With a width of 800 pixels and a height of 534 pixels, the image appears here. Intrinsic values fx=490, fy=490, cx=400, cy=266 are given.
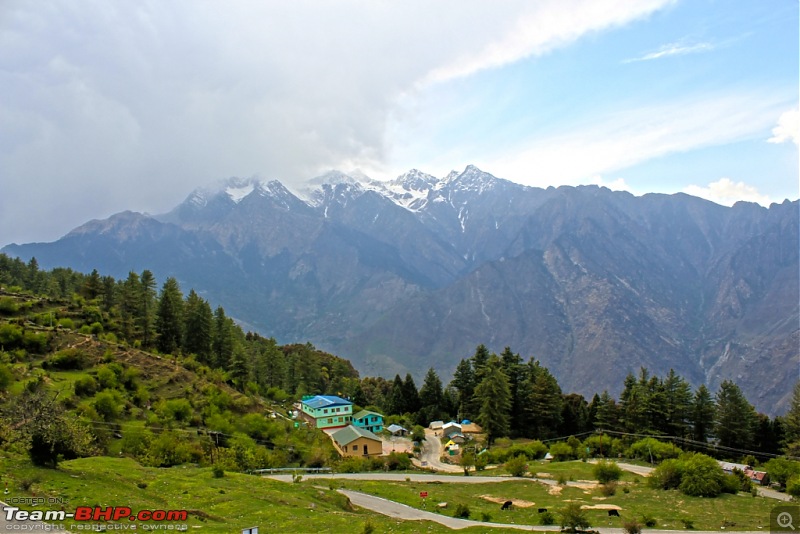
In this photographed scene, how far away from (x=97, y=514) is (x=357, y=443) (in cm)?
5193

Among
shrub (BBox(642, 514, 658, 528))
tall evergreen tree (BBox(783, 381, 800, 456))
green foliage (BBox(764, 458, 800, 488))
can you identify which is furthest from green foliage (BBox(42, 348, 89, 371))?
tall evergreen tree (BBox(783, 381, 800, 456))

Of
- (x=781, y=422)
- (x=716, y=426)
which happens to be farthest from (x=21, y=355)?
(x=781, y=422)

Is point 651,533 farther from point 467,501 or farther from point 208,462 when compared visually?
point 208,462

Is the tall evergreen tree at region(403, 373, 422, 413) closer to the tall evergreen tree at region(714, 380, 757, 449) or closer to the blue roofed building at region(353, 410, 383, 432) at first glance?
the blue roofed building at region(353, 410, 383, 432)

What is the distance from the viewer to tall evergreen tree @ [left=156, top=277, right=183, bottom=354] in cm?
7331

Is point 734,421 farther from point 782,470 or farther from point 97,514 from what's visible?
point 97,514

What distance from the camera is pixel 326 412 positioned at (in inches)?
3282

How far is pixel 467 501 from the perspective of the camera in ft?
120

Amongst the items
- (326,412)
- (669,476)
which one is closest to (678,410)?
(669,476)

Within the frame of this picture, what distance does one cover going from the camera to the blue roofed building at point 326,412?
82.2 m

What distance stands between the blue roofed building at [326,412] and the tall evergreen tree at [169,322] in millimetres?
23823

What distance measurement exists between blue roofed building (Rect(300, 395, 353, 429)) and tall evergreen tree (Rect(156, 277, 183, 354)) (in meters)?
23.8

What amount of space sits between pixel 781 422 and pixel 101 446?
81.5 metres

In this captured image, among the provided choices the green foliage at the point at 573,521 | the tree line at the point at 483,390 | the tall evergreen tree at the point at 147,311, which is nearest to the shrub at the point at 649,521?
the green foliage at the point at 573,521
